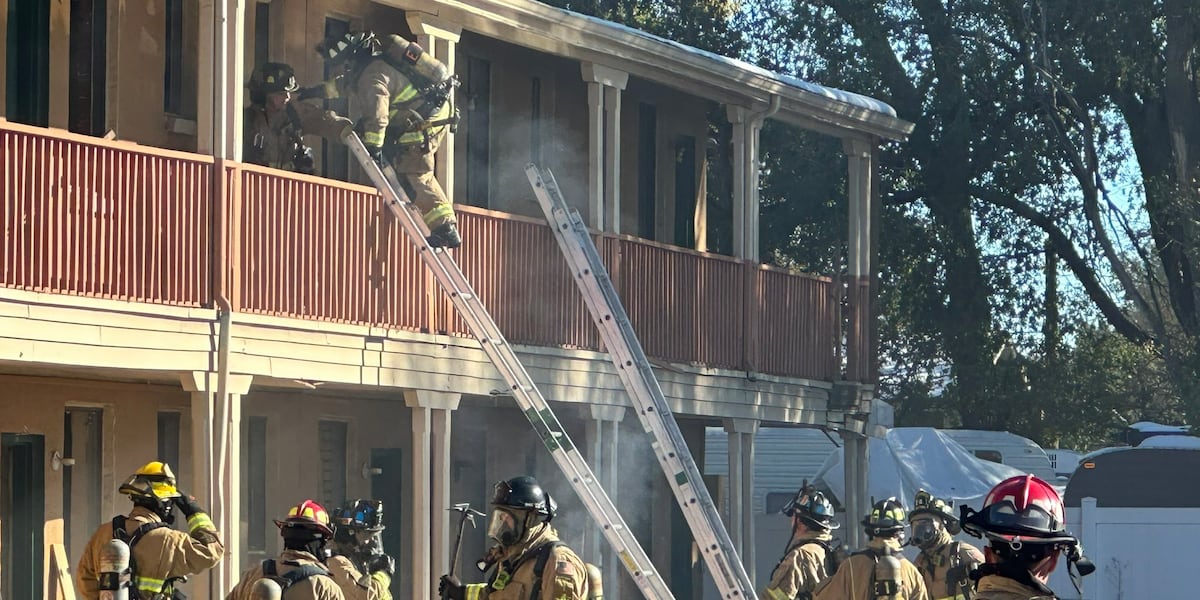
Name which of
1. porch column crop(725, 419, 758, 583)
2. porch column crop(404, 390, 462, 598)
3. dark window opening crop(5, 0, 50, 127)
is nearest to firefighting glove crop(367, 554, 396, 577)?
porch column crop(404, 390, 462, 598)

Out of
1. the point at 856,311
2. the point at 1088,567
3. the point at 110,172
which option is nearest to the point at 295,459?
the point at 110,172

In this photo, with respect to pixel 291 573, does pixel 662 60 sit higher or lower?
higher

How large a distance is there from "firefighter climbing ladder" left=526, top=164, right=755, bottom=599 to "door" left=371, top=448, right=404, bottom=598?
3714 millimetres

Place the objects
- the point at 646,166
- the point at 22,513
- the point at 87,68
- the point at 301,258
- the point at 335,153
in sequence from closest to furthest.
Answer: the point at 301,258, the point at 87,68, the point at 22,513, the point at 335,153, the point at 646,166

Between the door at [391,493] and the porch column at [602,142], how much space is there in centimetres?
318

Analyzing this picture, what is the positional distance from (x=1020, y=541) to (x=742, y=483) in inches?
561

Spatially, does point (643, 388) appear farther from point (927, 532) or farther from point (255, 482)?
point (255, 482)

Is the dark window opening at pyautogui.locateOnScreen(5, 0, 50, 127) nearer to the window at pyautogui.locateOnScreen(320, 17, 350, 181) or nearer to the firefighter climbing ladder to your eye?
the window at pyautogui.locateOnScreen(320, 17, 350, 181)

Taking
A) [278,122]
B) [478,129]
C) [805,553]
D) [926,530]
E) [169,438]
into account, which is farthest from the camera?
[478,129]

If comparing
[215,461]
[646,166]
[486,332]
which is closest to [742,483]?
[646,166]

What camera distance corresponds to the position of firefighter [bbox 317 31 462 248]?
15.1m

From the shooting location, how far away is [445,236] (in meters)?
15.5


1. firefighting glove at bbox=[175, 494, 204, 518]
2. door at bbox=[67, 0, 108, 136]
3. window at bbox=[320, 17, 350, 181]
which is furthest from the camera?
window at bbox=[320, 17, 350, 181]

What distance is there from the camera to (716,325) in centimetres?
1972
